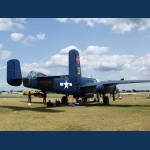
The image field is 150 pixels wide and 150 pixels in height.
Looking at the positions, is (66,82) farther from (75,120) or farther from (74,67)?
(75,120)

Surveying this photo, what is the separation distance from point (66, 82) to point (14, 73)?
623cm

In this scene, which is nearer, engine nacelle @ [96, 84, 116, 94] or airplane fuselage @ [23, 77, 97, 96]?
airplane fuselage @ [23, 77, 97, 96]

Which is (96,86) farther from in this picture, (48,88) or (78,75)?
(48,88)

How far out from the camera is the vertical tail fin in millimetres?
23953

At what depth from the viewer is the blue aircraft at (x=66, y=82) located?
21.8m

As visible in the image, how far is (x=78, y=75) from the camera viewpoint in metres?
24.8

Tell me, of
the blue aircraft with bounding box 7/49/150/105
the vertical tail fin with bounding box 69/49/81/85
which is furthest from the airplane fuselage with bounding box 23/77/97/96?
the vertical tail fin with bounding box 69/49/81/85

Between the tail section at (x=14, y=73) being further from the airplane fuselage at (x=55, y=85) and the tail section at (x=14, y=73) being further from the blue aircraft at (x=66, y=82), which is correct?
the airplane fuselage at (x=55, y=85)

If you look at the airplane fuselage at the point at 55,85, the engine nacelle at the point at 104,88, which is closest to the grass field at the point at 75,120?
the airplane fuselage at the point at 55,85

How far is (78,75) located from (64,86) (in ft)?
7.61

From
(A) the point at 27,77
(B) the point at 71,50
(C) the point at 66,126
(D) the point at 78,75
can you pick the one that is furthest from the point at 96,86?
(C) the point at 66,126

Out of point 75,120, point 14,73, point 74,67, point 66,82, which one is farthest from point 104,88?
point 75,120

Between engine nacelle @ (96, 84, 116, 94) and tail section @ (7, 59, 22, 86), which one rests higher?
tail section @ (7, 59, 22, 86)

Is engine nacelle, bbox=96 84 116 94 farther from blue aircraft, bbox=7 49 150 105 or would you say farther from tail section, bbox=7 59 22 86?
tail section, bbox=7 59 22 86
